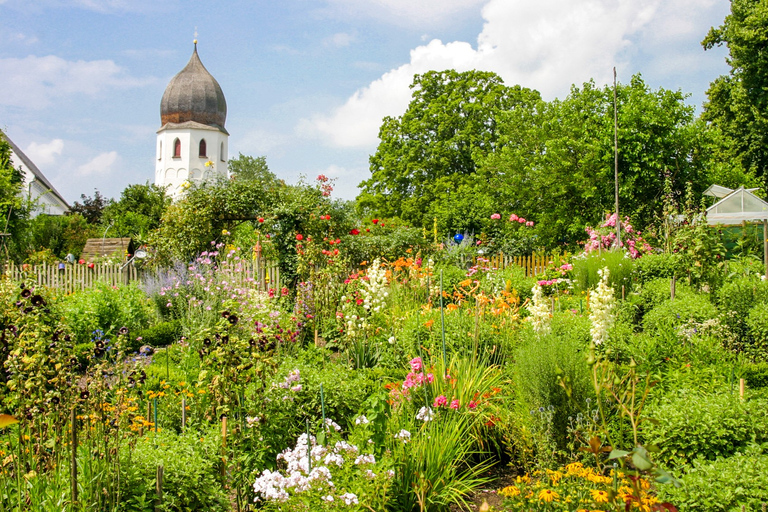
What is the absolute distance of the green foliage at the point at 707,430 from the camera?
9.20 feet

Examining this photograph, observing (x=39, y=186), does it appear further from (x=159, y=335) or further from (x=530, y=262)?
(x=530, y=262)

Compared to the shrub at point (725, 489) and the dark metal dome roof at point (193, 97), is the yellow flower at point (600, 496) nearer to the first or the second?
the shrub at point (725, 489)

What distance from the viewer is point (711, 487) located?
2281 mm

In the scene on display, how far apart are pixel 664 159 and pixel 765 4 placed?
6486 millimetres

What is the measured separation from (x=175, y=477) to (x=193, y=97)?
4993 centimetres

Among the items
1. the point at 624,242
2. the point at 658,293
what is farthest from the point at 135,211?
the point at 658,293

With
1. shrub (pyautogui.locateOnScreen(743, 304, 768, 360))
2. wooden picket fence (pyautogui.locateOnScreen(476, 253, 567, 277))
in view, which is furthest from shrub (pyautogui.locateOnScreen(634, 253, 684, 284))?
wooden picket fence (pyautogui.locateOnScreen(476, 253, 567, 277))

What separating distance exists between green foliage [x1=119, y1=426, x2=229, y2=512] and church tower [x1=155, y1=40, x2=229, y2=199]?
47181mm

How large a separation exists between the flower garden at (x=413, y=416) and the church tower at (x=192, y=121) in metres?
45.9

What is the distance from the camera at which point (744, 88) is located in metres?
18.1

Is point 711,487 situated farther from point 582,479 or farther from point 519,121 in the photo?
point 519,121

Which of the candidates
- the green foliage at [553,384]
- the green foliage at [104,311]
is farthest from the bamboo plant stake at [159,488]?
the green foliage at [104,311]

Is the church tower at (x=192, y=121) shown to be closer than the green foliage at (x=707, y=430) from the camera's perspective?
No

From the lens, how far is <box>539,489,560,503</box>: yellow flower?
7.38 feet
